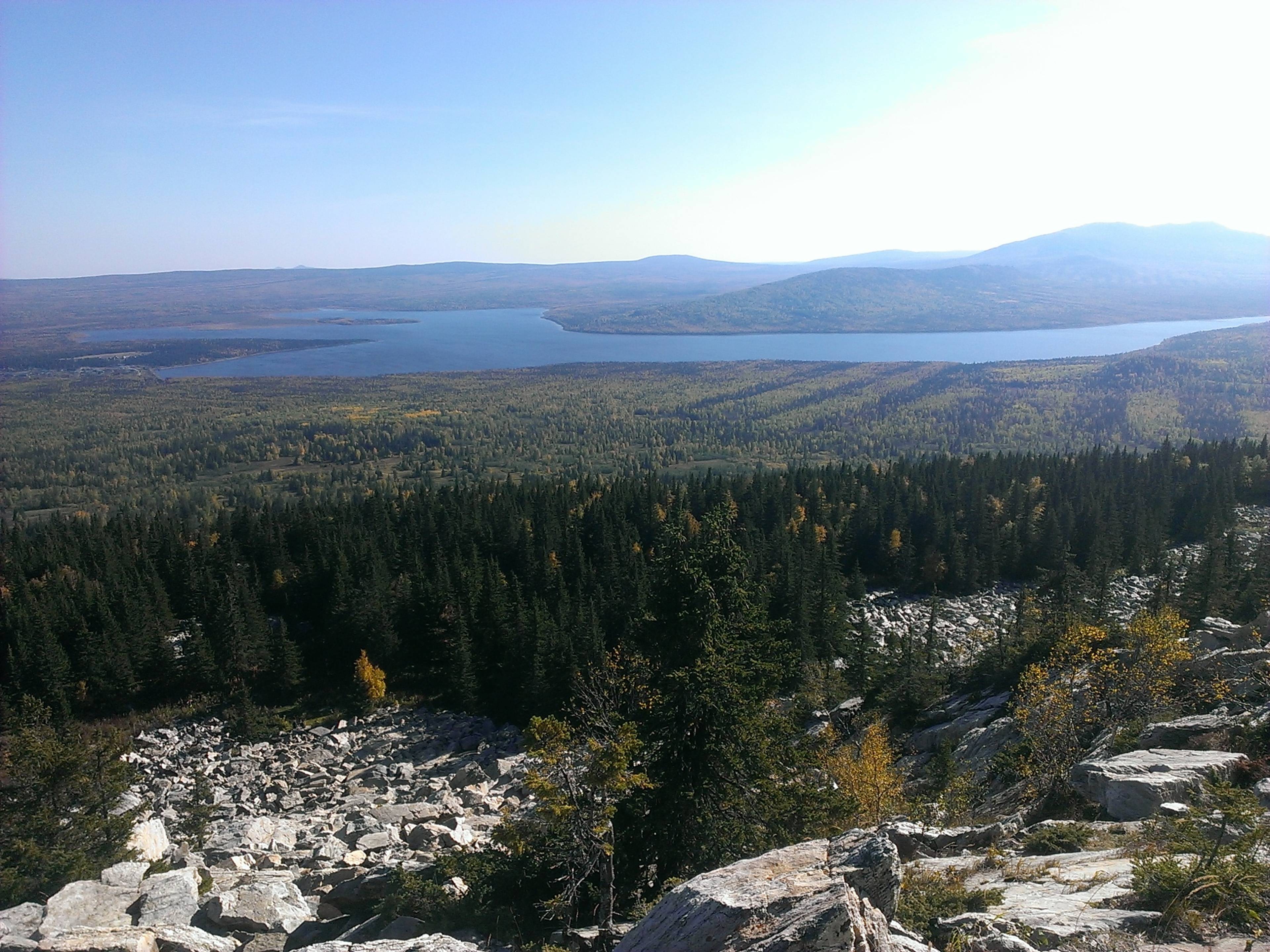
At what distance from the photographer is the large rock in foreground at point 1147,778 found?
582 inches

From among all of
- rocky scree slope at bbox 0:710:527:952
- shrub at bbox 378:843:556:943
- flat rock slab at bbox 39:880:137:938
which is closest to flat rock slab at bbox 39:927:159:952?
rocky scree slope at bbox 0:710:527:952

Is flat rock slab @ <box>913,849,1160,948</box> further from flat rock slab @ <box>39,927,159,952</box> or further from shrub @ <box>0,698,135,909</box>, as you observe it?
shrub @ <box>0,698,135,909</box>

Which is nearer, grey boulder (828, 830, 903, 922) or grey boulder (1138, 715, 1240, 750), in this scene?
grey boulder (828, 830, 903, 922)

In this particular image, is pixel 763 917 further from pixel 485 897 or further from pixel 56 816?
pixel 56 816

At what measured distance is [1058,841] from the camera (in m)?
14.1

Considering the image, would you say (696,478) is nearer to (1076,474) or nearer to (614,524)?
(614,524)

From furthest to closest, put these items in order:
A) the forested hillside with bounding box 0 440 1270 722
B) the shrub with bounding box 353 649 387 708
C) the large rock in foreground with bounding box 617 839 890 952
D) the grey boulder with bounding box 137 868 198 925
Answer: the shrub with bounding box 353 649 387 708 < the forested hillside with bounding box 0 440 1270 722 < the grey boulder with bounding box 137 868 198 925 < the large rock in foreground with bounding box 617 839 890 952

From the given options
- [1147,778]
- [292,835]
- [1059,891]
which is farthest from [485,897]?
[1147,778]

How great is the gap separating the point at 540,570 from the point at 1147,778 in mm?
40509

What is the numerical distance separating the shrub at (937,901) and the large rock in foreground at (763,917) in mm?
1775

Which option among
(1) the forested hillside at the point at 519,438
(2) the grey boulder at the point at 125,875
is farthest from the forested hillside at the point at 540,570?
(1) the forested hillside at the point at 519,438

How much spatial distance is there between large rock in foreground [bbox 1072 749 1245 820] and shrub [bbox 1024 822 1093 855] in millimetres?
1515

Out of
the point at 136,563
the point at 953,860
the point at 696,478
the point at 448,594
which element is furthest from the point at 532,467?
the point at 953,860

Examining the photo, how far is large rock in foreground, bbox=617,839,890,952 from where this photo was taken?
850 cm
